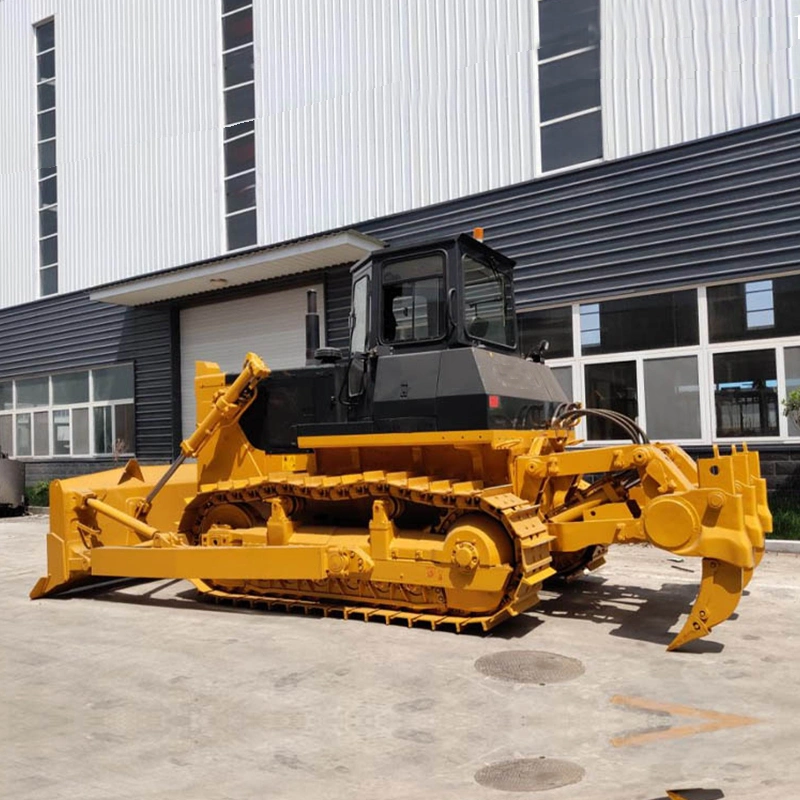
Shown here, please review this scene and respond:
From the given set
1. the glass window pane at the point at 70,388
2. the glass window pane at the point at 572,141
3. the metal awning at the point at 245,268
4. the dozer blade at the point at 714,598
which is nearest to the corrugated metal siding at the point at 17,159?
the glass window pane at the point at 70,388

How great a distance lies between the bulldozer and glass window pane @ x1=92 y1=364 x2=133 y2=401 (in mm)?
11121

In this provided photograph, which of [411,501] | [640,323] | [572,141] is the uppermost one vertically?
[572,141]

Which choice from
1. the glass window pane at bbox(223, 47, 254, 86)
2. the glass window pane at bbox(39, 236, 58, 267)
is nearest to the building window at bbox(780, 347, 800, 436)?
the glass window pane at bbox(223, 47, 254, 86)

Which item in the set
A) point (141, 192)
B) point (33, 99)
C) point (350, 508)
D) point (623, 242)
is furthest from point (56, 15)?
point (350, 508)

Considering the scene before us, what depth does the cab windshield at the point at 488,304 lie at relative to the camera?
679 centimetres

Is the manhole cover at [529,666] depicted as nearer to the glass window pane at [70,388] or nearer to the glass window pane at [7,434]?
the glass window pane at [70,388]

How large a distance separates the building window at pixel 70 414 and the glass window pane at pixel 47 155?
490cm

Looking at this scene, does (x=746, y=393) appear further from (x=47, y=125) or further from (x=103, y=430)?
(x=47, y=125)

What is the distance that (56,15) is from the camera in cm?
2039

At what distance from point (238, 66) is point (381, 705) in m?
15.2

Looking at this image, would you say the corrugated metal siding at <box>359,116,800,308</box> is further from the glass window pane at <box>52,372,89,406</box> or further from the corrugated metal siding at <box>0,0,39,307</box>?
the corrugated metal siding at <box>0,0,39,307</box>

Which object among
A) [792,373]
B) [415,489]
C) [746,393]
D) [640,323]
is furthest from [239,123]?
[415,489]

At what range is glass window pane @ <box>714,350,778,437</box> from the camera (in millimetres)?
10656

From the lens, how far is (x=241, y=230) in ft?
54.4
